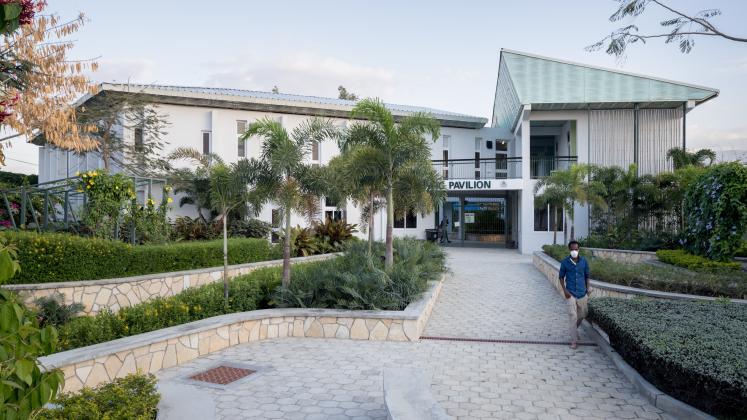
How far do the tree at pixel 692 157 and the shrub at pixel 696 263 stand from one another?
25.6ft

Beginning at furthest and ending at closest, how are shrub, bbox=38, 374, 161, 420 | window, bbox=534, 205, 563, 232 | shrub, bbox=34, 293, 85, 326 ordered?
window, bbox=534, 205, 563, 232 < shrub, bbox=34, 293, 85, 326 < shrub, bbox=38, 374, 161, 420

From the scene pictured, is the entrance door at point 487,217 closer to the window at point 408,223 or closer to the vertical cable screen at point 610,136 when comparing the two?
the window at point 408,223

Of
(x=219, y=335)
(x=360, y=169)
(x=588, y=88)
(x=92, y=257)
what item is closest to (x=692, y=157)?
(x=588, y=88)

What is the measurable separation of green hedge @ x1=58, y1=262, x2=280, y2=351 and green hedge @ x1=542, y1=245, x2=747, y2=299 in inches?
265

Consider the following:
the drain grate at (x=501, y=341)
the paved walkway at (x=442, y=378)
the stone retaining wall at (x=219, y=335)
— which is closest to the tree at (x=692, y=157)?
the paved walkway at (x=442, y=378)

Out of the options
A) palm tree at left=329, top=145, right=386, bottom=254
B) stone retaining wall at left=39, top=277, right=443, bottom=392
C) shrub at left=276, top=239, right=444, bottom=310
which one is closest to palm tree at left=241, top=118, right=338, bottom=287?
shrub at left=276, top=239, right=444, bottom=310

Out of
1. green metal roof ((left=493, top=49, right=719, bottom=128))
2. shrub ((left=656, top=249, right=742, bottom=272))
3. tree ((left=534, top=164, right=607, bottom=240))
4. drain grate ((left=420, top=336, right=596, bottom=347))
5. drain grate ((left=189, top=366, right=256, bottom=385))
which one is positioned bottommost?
drain grate ((left=420, top=336, right=596, bottom=347))

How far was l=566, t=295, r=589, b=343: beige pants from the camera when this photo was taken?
23.5ft

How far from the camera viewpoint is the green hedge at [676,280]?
8527 millimetres

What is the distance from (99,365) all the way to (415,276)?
5.55 m

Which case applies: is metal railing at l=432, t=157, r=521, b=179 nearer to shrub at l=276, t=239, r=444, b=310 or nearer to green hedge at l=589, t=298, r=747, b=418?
shrub at l=276, t=239, r=444, b=310

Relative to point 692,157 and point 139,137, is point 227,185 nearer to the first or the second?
point 139,137

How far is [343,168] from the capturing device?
35.2ft

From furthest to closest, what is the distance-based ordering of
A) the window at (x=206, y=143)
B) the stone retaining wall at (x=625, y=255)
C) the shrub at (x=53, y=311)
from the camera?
the window at (x=206, y=143) < the stone retaining wall at (x=625, y=255) < the shrub at (x=53, y=311)
